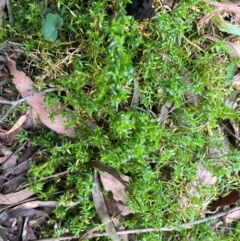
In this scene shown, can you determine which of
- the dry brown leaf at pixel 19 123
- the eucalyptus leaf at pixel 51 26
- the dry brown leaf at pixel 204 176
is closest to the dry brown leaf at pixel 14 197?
the dry brown leaf at pixel 19 123

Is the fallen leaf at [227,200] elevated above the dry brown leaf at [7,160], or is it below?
below

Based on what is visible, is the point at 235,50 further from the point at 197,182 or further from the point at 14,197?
the point at 14,197

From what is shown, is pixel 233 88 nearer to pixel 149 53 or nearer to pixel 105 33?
pixel 149 53

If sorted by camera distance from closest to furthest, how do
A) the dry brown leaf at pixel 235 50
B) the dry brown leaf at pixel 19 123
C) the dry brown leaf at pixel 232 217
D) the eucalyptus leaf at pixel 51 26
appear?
the eucalyptus leaf at pixel 51 26 < the dry brown leaf at pixel 19 123 < the dry brown leaf at pixel 235 50 < the dry brown leaf at pixel 232 217

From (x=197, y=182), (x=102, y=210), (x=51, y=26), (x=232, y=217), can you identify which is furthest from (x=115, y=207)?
(x=51, y=26)

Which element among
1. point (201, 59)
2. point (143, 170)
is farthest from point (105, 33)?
point (143, 170)

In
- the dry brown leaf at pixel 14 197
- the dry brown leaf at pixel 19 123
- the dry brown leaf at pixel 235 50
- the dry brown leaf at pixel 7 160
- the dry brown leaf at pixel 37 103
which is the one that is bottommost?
the dry brown leaf at pixel 14 197

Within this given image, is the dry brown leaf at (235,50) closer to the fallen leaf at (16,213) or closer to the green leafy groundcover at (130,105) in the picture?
the green leafy groundcover at (130,105)
